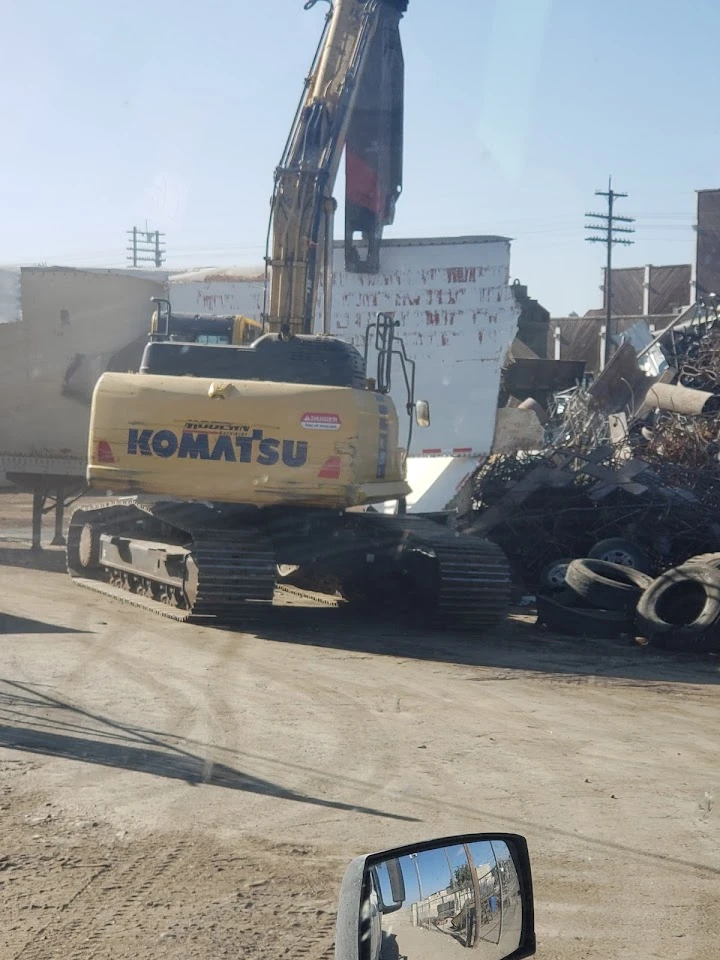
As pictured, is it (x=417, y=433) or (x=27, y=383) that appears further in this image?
(x=417, y=433)

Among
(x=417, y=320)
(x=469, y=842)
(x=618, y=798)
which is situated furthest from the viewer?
(x=417, y=320)

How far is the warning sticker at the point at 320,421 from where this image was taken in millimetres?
11523

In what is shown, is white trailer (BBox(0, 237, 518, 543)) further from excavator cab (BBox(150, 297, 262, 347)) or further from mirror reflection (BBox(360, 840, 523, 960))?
mirror reflection (BBox(360, 840, 523, 960))

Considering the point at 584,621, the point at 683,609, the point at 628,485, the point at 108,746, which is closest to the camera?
the point at 108,746

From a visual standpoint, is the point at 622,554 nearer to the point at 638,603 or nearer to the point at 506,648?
the point at 638,603

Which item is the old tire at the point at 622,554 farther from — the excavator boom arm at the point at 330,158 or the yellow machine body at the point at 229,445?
the excavator boom arm at the point at 330,158

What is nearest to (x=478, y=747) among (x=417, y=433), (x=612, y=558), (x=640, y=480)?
(x=612, y=558)

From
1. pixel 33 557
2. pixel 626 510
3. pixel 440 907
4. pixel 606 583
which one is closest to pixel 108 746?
pixel 440 907

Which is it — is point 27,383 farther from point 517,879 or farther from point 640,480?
point 517,879

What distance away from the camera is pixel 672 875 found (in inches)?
191

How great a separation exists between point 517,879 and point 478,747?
452 cm

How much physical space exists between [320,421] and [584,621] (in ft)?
10.7

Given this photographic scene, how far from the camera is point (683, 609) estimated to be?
1149 cm

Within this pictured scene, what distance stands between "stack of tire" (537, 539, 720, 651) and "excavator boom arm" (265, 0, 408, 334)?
4.19 meters
